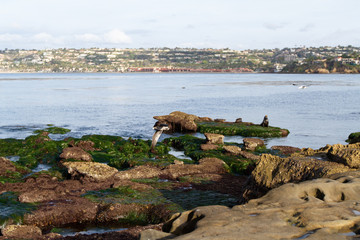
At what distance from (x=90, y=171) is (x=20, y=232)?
20.5 feet

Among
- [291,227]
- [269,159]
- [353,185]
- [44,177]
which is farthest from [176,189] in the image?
[291,227]

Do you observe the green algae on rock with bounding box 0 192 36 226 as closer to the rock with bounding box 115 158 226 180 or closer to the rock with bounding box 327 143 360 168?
the rock with bounding box 115 158 226 180

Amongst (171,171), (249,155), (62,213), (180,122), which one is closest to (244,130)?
(180,122)

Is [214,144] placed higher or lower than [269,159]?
lower

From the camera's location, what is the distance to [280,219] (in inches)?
316

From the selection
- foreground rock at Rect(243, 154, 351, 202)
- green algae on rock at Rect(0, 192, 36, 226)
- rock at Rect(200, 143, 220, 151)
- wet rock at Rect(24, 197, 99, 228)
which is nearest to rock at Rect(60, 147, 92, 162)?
green algae on rock at Rect(0, 192, 36, 226)

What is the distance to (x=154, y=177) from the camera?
1912 cm

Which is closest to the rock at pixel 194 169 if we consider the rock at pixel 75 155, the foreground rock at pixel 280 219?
the rock at pixel 75 155

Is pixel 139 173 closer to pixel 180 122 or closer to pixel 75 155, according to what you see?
pixel 75 155

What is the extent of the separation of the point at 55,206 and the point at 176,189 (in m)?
4.88

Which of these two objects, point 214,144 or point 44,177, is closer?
point 44,177

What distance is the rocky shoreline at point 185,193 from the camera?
311 inches

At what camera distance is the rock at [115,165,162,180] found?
18859 mm

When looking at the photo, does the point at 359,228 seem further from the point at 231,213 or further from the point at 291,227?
the point at 231,213
